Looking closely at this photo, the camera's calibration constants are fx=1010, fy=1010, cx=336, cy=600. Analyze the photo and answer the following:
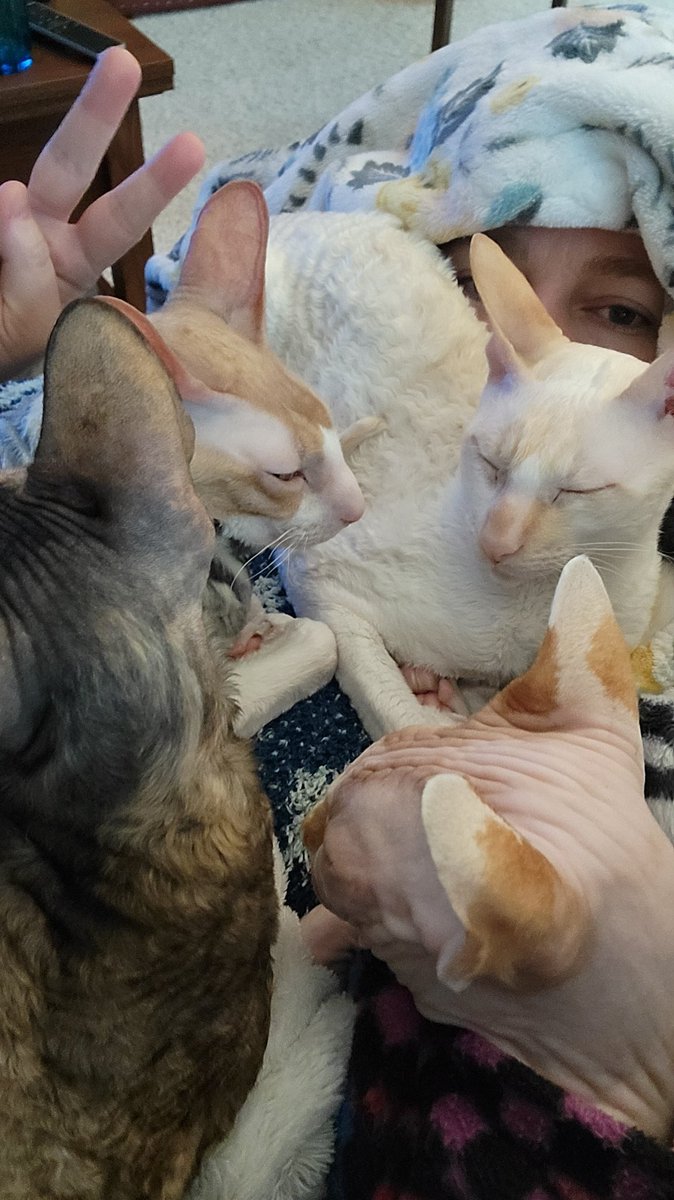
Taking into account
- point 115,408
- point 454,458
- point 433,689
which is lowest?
point 433,689

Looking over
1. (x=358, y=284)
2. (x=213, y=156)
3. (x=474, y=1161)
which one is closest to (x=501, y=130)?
(x=358, y=284)

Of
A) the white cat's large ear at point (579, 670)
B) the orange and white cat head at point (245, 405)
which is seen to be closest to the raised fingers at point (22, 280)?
the orange and white cat head at point (245, 405)

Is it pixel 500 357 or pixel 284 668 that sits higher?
pixel 500 357

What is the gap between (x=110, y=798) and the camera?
44cm

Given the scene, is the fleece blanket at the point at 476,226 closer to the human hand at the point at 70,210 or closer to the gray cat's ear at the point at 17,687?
the human hand at the point at 70,210

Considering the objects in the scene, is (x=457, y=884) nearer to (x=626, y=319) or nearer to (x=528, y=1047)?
(x=528, y=1047)

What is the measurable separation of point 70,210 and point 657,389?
0.55 m

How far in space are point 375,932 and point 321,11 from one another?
8.80 feet

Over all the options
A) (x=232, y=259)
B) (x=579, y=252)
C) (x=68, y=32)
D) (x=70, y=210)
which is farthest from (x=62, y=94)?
(x=579, y=252)

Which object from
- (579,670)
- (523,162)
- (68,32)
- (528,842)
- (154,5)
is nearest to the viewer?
(528,842)

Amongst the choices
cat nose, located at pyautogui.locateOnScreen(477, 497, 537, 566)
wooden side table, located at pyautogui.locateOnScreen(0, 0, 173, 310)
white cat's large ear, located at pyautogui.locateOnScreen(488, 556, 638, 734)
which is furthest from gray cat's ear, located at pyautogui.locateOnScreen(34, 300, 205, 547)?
wooden side table, located at pyautogui.locateOnScreen(0, 0, 173, 310)

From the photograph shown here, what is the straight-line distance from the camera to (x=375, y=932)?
0.58m

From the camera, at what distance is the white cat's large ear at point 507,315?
0.90 m

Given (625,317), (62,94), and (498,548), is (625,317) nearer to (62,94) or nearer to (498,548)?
(498,548)
